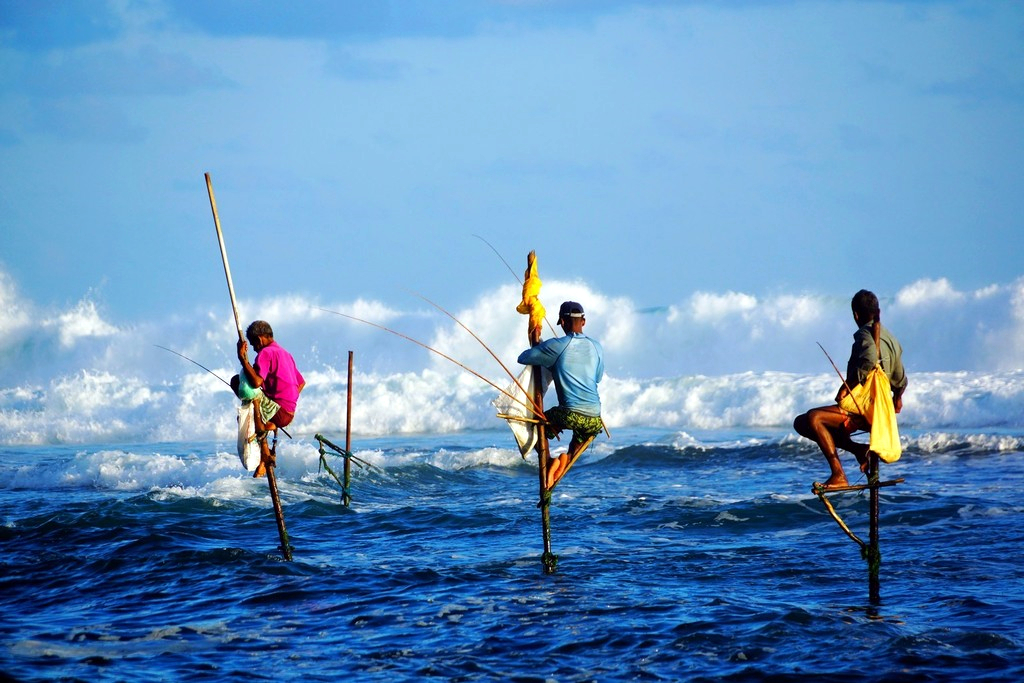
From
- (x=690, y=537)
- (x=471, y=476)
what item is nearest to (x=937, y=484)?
(x=690, y=537)

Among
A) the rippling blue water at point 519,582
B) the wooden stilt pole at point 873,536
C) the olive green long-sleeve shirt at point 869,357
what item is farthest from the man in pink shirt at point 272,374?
the wooden stilt pole at point 873,536

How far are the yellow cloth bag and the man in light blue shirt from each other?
224 cm

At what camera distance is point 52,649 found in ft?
29.4

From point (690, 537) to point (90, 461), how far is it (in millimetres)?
12746

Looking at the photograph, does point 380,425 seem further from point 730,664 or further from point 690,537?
point 730,664

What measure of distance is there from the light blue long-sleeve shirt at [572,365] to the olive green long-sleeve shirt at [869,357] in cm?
217

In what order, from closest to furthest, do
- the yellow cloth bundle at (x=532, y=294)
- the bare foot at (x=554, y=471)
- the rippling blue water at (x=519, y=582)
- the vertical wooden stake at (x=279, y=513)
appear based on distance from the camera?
the rippling blue water at (x=519, y=582) → the yellow cloth bundle at (x=532, y=294) → the bare foot at (x=554, y=471) → the vertical wooden stake at (x=279, y=513)

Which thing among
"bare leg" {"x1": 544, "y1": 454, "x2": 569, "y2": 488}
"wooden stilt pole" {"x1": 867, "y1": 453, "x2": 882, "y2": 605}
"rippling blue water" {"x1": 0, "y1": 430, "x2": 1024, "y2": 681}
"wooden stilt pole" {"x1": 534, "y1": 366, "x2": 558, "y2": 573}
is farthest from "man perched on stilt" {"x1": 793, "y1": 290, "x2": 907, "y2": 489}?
"bare leg" {"x1": 544, "y1": 454, "x2": 569, "y2": 488}

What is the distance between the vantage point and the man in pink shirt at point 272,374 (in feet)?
33.9

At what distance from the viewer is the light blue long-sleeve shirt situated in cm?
991

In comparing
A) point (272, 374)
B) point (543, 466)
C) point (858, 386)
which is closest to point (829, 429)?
point (858, 386)

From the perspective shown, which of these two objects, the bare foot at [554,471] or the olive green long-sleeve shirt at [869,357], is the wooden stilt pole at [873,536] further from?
the bare foot at [554,471]

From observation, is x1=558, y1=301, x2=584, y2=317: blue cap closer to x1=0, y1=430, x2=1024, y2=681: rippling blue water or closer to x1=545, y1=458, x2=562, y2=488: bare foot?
x1=545, y1=458, x2=562, y2=488: bare foot

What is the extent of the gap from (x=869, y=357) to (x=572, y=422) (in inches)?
105
